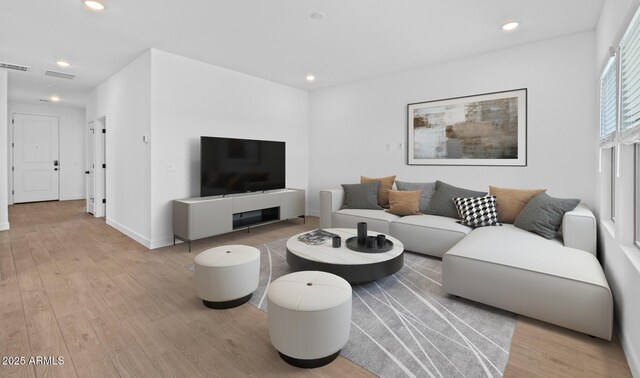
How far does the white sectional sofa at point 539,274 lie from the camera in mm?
1916

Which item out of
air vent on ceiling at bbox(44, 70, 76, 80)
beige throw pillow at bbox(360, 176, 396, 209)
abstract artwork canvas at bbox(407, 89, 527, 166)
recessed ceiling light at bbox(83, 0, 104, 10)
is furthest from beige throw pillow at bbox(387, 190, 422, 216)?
air vent on ceiling at bbox(44, 70, 76, 80)

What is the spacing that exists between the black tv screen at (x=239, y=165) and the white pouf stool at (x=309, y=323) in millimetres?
2797

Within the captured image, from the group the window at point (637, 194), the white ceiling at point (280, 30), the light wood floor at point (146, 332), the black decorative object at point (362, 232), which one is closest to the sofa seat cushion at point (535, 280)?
the light wood floor at point (146, 332)

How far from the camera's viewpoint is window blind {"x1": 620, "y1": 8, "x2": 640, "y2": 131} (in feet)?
5.63

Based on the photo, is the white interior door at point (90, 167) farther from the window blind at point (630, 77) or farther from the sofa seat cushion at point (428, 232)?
the window blind at point (630, 77)

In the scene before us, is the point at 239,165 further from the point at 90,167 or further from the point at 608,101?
the point at 608,101

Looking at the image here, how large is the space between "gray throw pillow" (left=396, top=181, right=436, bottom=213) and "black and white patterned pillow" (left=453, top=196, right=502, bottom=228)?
591mm

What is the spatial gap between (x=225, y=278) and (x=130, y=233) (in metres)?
2.99

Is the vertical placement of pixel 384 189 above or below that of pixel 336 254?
above

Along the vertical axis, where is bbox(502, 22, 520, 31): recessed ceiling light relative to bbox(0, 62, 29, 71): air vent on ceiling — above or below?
below

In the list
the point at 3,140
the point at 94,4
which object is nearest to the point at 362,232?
the point at 94,4

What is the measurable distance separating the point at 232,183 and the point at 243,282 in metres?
2.34

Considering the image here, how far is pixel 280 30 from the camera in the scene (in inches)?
130

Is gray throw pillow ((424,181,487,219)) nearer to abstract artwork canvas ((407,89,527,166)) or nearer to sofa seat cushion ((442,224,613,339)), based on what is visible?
abstract artwork canvas ((407,89,527,166))
